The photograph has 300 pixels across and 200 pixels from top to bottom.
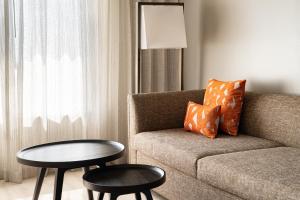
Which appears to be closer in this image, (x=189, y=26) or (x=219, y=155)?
(x=219, y=155)

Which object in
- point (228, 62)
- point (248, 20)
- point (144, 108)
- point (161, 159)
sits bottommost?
point (161, 159)

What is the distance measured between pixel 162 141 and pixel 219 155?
0.52 metres

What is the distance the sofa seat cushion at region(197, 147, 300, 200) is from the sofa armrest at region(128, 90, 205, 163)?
873 millimetres

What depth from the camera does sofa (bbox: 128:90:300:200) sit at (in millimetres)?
2172

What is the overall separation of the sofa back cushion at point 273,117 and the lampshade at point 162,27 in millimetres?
843

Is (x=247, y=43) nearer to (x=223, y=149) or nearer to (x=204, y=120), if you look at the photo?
(x=204, y=120)

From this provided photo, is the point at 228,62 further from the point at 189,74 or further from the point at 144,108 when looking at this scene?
the point at 144,108

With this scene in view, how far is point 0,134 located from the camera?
11.5ft

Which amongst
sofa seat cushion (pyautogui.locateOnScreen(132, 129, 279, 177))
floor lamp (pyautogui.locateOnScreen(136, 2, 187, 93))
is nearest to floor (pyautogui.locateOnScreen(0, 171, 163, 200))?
sofa seat cushion (pyautogui.locateOnScreen(132, 129, 279, 177))

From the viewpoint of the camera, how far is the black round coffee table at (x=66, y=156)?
2.29 metres

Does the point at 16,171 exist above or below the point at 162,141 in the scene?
below

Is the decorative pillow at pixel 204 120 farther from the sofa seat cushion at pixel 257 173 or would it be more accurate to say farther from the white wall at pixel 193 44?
the white wall at pixel 193 44

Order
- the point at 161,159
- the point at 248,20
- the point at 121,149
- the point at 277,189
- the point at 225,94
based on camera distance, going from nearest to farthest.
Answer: the point at 277,189 → the point at 121,149 → the point at 161,159 → the point at 225,94 → the point at 248,20

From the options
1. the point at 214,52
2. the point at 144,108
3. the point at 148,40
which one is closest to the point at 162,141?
the point at 144,108
